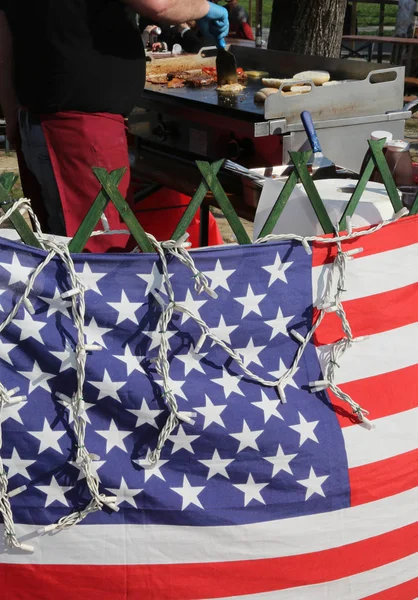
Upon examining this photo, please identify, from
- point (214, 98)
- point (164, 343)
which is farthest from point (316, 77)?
point (164, 343)

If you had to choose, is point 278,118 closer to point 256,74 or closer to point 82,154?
point 82,154

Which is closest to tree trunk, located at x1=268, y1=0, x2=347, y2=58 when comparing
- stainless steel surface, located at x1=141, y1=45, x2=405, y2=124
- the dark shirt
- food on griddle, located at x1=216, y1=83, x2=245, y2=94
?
stainless steel surface, located at x1=141, y1=45, x2=405, y2=124

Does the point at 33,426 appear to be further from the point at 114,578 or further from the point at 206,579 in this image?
the point at 206,579

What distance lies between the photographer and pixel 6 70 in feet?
9.42

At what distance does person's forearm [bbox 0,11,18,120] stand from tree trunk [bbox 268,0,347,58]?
430 centimetres

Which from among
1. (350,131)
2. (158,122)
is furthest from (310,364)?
(158,122)

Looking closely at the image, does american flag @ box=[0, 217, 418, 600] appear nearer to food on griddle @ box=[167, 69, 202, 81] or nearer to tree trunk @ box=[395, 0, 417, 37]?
food on griddle @ box=[167, 69, 202, 81]

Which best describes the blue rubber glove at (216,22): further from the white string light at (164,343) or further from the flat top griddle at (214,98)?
the white string light at (164,343)

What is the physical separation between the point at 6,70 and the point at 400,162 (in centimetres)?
150

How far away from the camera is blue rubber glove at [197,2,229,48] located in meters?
3.49

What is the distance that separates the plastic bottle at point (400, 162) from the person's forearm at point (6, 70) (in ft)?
4.70

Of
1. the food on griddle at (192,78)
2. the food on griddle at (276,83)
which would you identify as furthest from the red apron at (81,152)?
the food on griddle at (192,78)

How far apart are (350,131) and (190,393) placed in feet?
5.68

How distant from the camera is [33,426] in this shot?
173 cm
